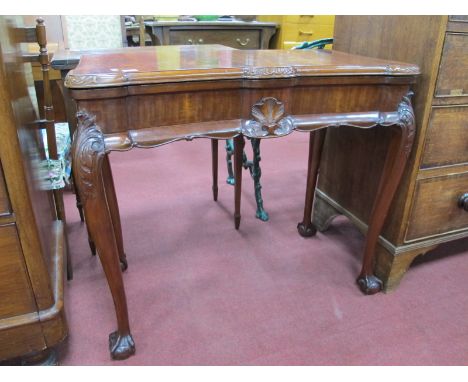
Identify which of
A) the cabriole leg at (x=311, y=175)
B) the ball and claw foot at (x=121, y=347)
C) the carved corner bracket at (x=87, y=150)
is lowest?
the ball and claw foot at (x=121, y=347)

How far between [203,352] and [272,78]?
2.40 ft

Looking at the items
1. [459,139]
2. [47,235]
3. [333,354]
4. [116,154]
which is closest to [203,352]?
[333,354]

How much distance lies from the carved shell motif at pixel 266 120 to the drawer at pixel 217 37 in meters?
1.73

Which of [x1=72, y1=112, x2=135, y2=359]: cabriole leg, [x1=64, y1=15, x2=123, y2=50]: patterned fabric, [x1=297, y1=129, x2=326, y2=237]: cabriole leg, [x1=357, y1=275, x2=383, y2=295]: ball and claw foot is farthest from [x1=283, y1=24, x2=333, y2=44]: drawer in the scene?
[x1=72, y1=112, x2=135, y2=359]: cabriole leg

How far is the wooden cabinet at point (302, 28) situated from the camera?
2.83 meters

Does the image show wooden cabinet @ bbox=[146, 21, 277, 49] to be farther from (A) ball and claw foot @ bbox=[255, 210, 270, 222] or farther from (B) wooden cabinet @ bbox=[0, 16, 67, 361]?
(B) wooden cabinet @ bbox=[0, 16, 67, 361]

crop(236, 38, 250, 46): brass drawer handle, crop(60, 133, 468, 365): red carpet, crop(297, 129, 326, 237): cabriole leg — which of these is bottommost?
crop(60, 133, 468, 365): red carpet

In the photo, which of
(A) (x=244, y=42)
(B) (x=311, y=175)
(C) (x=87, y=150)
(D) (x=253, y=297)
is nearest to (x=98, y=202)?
(C) (x=87, y=150)

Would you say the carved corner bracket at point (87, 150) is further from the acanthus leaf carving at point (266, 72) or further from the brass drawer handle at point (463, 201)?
the brass drawer handle at point (463, 201)

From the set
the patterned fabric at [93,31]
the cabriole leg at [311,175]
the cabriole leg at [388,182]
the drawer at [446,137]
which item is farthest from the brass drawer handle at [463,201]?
the patterned fabric at [93,31]

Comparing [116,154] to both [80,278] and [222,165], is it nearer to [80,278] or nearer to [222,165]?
[222,165]

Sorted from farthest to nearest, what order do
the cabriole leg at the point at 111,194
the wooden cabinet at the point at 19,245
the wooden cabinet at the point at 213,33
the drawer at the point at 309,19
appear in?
the drawer at the point at 309,19
the wooden cabinet at the point at 213,33
the cabriole leg at the point at 111,194
the wooden cabinet at the point at 19,245

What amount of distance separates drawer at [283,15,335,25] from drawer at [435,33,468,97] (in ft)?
6.46

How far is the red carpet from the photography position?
108cm
